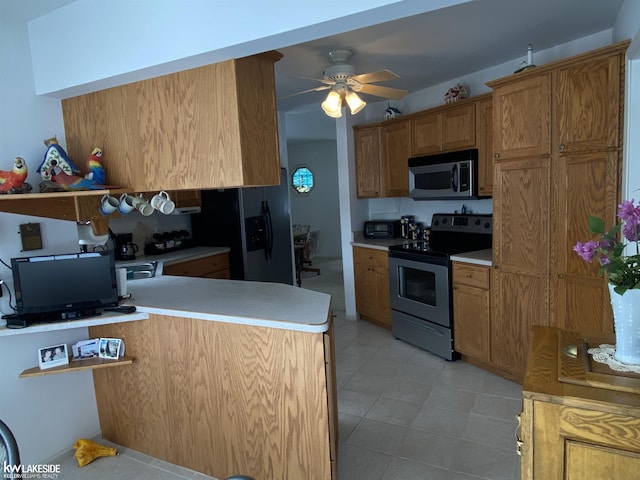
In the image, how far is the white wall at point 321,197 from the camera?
868 cm

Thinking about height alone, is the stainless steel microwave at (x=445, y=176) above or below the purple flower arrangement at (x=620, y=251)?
above

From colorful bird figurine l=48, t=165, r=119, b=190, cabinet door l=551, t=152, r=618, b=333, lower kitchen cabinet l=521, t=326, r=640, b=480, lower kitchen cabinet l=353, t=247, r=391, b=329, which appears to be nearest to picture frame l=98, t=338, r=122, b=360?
colorful bird figurine l=48, t=165, r=119, b=190

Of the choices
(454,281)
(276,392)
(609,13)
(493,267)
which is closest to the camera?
(276,392)

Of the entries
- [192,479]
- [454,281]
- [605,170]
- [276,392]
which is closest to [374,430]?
[276,392]

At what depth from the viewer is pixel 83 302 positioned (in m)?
2.12

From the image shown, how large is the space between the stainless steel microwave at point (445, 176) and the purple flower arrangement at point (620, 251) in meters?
2.30

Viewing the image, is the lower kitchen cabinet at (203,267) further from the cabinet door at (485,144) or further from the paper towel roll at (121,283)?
the cabinet door at (485,144)

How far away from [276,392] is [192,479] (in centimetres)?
73

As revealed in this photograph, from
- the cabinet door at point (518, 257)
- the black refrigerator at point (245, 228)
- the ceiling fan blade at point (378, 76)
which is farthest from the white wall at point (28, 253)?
the cabinet door at point (518, 257)

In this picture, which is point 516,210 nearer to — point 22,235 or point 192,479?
point 192,479

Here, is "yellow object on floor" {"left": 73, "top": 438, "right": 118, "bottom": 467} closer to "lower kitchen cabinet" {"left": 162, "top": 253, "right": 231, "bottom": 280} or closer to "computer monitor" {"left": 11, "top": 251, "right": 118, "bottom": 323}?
"computer monitor" {"left": 11, "top": 251, "right": 118, "bottom": 323}

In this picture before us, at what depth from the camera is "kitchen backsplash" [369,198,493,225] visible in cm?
385

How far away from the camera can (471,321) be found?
3260 millimetres

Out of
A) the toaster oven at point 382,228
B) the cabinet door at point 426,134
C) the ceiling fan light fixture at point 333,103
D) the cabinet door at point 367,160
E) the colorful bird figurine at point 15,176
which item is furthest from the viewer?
the toaster oven at point 382,228
